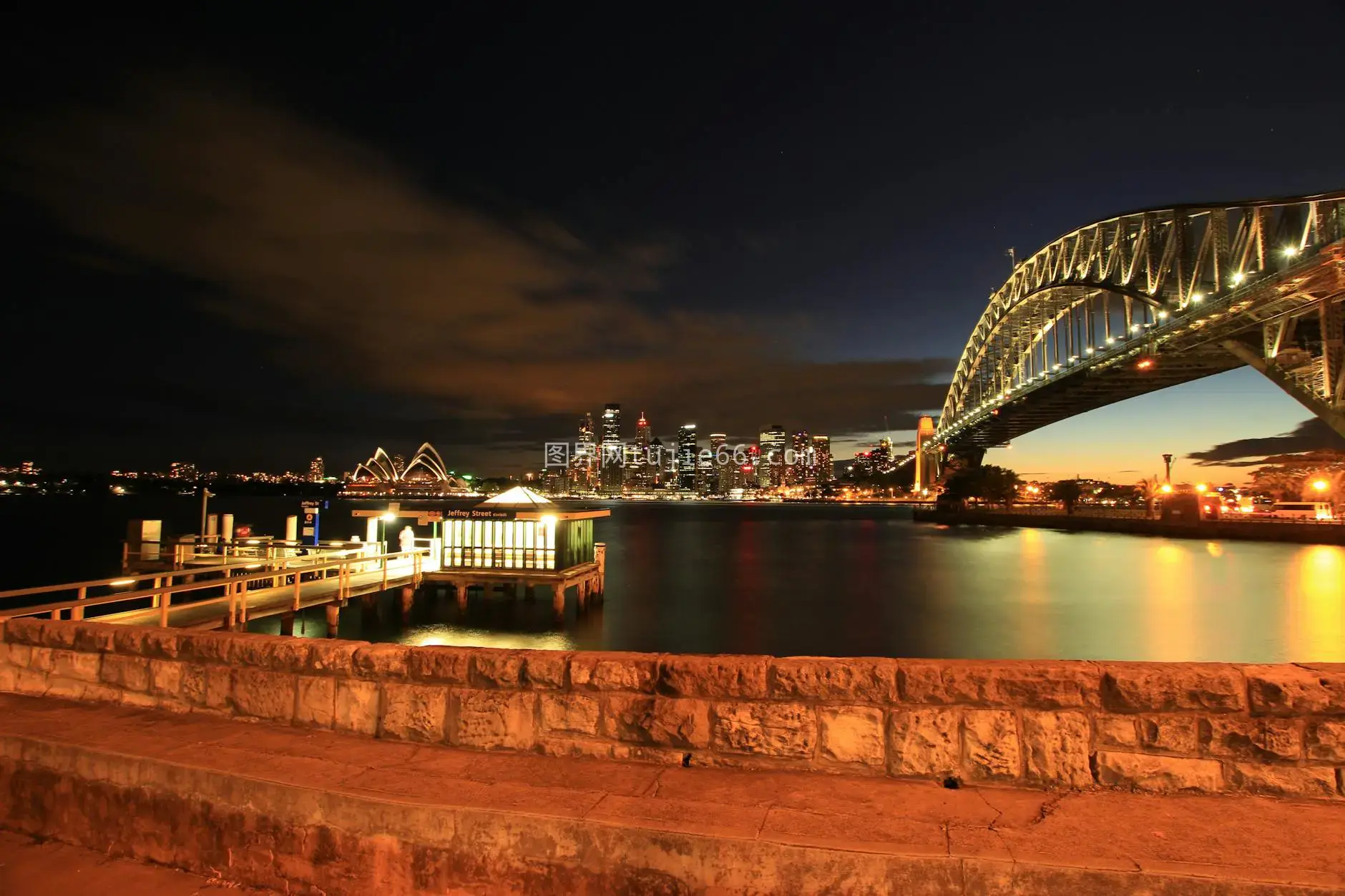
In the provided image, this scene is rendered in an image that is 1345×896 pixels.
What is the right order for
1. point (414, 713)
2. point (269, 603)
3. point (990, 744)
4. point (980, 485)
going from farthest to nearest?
point (980, 485), point (269, 603), point (414, 713), point (990, 744)

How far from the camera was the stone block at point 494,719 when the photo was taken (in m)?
4.82

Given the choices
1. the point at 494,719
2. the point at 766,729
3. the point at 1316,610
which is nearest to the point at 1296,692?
the point at 766,729

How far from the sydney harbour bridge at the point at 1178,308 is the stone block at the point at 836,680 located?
49990 mm

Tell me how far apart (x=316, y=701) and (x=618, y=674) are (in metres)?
2.32

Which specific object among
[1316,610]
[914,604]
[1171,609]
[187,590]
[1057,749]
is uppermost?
[1057,749]

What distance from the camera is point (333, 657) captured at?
207 inches

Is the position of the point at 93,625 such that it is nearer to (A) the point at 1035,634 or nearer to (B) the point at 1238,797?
(B) the point at 1238,797

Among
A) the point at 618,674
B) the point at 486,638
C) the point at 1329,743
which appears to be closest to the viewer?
the point at 1329,743

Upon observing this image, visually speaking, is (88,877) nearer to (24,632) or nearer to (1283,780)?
(24,632)

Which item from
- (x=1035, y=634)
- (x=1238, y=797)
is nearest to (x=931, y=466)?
(x=1035, y=634)

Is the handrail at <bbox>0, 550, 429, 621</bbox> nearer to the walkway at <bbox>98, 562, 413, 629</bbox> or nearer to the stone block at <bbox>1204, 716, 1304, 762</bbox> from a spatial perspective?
the walkway at <bbox>98, 562, 413, 629</bbox>

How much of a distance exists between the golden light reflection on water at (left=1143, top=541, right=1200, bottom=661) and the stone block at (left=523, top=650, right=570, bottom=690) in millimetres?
27485

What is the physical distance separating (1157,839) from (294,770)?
483 cm

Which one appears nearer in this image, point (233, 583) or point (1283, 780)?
point (1283, 780)
